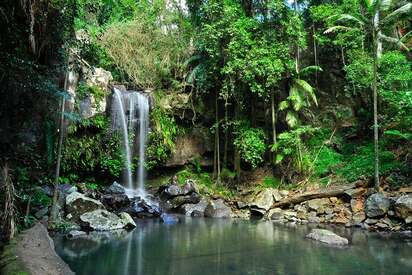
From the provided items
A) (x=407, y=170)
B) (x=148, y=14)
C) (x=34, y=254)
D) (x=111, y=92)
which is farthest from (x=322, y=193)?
(x=148, y=14)

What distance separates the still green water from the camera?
7047 millimetres

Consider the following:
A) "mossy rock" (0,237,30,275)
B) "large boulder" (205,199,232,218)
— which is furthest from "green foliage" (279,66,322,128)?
"mossy rock" (0,237,30,275)

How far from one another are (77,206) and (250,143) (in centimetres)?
848

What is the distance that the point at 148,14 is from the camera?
21375 mm

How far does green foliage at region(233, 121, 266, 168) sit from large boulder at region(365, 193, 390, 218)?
19.1ft

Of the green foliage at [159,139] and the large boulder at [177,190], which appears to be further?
the green foliage at [159,139]

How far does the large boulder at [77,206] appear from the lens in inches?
463

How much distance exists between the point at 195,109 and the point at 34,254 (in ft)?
48.2

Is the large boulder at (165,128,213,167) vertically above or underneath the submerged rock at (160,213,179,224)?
above

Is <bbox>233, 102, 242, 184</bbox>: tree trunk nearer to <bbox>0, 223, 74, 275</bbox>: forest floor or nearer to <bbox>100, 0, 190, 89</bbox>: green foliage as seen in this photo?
<bbox>100, 0, 190, 89</bbox>: green foliage

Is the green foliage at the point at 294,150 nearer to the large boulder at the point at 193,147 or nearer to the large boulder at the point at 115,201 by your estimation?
the large boulder at the point at 193,147

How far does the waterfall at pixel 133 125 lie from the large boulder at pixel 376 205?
9.66 metres

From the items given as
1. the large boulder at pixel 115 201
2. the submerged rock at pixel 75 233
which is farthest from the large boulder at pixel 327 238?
the large boulder at pixel 115 201

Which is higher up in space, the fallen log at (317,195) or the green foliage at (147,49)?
the green foliage at (147,49)
